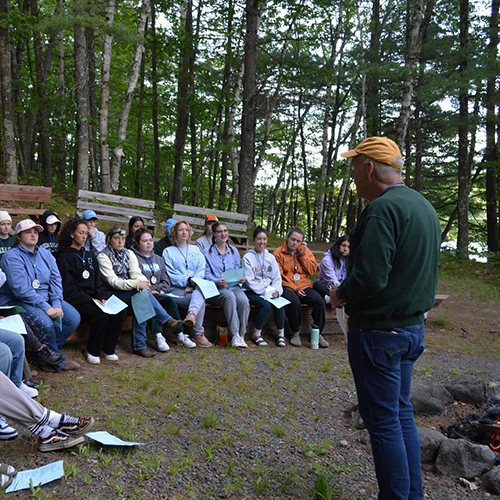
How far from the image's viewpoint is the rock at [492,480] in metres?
3.21

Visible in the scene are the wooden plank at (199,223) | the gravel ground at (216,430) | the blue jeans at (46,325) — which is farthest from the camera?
the wooden plank at (199,223)

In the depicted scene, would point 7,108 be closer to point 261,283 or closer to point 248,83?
point 248,83

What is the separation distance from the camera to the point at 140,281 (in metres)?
5.84

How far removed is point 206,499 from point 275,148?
27.7 metres

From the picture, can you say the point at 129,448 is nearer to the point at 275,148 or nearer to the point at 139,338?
the point at 139,338

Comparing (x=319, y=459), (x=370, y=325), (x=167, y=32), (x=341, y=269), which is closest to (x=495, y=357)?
(x=341, y=269)

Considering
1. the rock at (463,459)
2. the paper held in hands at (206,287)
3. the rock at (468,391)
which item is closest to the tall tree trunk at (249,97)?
the paper held in hands at (206,287)

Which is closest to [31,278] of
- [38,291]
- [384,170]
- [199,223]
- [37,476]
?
[38,291]

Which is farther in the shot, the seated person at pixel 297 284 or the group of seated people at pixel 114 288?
the seated person at pixel 297 284

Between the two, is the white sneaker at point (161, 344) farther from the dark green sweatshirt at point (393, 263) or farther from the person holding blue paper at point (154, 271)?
the dark green sweatshirt at point (393, 263)

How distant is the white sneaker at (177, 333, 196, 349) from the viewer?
6.15 metres

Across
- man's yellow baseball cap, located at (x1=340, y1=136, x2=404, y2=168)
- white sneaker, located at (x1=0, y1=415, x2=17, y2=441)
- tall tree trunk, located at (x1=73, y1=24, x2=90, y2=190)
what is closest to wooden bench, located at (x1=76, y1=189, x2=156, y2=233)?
tall tree trunk, located at (x1=73, y1=24, x2=90, y2=190)

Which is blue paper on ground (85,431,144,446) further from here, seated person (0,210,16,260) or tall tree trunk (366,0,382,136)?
tall tree trunk (366,0,382,136)

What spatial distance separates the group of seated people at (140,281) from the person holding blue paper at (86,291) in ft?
0.04
